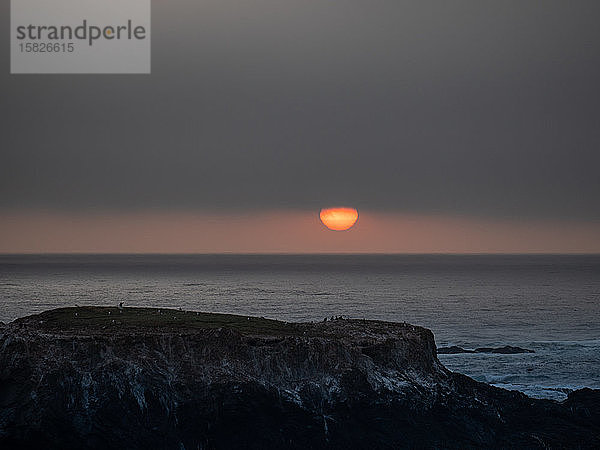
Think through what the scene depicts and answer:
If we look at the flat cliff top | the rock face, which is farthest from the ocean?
the flat cliff top

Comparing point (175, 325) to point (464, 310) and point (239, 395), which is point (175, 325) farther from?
point (464, 310)

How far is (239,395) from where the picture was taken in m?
36.1

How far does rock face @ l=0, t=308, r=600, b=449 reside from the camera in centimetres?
3425

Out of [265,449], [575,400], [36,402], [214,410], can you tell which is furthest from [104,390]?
[575,400]

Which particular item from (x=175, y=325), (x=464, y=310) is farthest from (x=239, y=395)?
(x=464, y=310)

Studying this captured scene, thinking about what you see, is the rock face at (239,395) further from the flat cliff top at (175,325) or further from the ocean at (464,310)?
the ocean at (464,310)

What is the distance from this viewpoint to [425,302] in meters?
119

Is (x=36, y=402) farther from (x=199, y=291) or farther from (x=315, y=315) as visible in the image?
(x=199, y=291)

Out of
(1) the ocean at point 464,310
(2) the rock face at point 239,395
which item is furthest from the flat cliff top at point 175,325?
(1) the ocean at point 464,310

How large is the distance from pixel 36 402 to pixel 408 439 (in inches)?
734

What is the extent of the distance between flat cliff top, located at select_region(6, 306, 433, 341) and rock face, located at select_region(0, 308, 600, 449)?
270 millimetres

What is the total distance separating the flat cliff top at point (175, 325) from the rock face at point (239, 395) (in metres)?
0.27

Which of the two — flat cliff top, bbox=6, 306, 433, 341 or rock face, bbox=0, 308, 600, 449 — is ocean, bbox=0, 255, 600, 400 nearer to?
rock face, bbox=0, 308, 600, 449

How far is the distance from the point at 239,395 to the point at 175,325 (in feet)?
23.2
